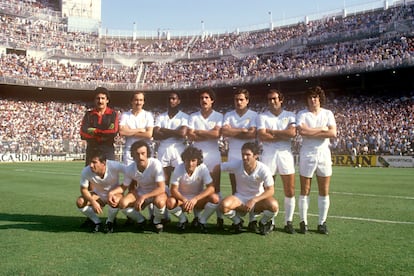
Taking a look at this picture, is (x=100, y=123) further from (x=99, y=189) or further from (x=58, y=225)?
(x=58, y=225)

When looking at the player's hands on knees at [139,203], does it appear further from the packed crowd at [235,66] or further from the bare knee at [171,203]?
the packed crowd at [235,66]

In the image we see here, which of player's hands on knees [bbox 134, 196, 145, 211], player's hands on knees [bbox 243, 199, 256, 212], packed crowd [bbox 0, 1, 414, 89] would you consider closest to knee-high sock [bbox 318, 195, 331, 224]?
player's hands on knees [bbox 243, 199, 256, 212]

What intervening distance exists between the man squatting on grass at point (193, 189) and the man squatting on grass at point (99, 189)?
87 centimetres

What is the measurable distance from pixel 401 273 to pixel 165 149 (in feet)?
15.2

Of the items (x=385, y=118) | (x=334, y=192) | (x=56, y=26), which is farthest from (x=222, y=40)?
(x=334, y=192)

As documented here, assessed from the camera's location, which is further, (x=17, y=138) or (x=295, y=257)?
(x=17, y=138)

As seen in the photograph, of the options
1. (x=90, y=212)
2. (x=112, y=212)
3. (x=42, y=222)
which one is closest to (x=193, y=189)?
(x=112, y=212)

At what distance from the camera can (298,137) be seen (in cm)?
2953

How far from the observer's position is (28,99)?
46500 millimetres

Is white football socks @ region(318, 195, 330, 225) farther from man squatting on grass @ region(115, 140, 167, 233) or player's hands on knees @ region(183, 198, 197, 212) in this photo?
man squatting on grass @ region(115, 140, 167, 233)

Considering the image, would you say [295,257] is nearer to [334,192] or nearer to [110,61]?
[334,192]

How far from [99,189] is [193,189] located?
153 centimetres

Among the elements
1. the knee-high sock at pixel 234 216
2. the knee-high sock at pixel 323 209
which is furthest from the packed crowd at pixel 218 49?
the knee-high sock at pixel 234 216

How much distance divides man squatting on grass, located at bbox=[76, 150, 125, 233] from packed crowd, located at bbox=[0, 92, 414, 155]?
71.2 ft
